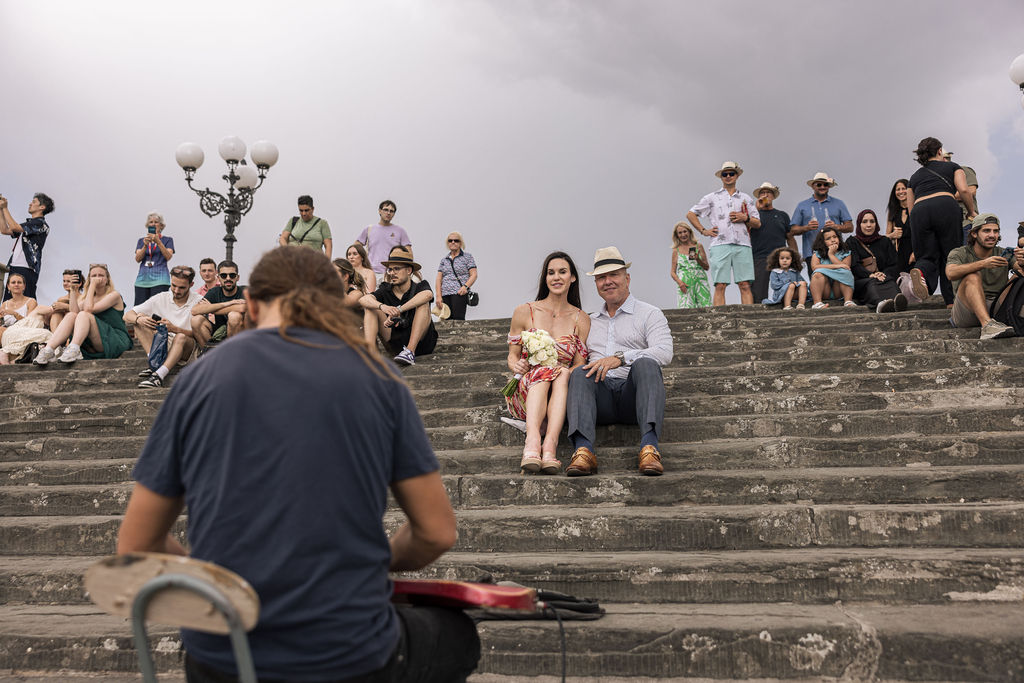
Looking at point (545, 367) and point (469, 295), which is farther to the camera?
point (469, 295)

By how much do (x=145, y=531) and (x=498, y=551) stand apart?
2366 mm

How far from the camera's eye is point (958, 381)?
5051 millimetres

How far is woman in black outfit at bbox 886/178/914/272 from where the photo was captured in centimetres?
923

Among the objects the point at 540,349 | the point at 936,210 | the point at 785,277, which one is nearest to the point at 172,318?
the point at 540,349

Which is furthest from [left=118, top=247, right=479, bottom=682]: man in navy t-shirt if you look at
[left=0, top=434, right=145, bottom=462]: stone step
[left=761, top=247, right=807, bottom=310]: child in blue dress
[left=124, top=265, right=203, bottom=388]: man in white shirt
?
[left=761, top=247, right=807, bottom=310]: child in blue dress

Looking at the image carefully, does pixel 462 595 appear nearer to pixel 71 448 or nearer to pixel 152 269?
pixel 71 448

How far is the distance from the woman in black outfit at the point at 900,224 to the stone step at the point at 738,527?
6.52m

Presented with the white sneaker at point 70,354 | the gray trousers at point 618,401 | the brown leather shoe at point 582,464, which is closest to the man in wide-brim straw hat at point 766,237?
the gray trousers at point 618,401

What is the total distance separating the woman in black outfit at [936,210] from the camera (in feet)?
24.0

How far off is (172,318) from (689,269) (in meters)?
6.13

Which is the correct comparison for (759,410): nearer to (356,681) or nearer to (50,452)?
(356,681)

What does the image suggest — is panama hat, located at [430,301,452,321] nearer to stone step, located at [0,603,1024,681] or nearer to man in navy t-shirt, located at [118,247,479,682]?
stone step, located at [0,603,1024,681]

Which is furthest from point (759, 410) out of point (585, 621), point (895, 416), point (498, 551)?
point (585, 621)

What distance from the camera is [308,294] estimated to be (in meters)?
1.54
